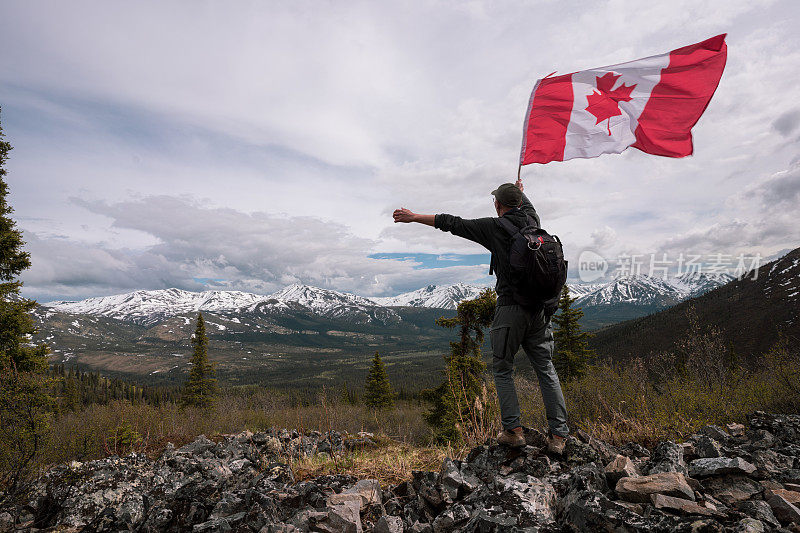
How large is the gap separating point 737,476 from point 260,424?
2467 cm

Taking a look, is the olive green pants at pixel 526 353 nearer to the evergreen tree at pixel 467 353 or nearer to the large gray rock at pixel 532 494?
the large gray rock at pixel 532 494

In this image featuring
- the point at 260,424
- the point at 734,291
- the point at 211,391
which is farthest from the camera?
the point at 734,291

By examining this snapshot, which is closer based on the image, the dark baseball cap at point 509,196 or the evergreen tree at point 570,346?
the dark baseball cap at point 509,196

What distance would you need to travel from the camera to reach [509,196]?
4.15 meters

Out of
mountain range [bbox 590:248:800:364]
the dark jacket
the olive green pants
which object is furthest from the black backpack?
mountain range [bbox 590:248:800:364]

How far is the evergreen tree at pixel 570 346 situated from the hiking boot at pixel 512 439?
19.5 metres

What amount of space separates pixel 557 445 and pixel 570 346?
21675 millimetres

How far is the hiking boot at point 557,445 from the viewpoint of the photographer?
12.0 feet

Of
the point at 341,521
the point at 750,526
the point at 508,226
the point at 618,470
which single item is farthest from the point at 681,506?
the point at 508,226

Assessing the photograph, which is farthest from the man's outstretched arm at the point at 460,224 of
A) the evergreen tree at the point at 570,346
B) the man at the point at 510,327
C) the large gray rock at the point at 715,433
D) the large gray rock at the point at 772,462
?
the evergreen tree at the point at 570,346

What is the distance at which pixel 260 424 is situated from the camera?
Result: 2250cm

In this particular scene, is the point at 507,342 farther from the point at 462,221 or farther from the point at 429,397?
the point at 429,397

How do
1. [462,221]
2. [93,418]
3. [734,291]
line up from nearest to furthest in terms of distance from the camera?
[462,221] → [93,418] → [734,291]

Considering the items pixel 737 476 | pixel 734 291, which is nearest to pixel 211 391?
pixel 737 476
